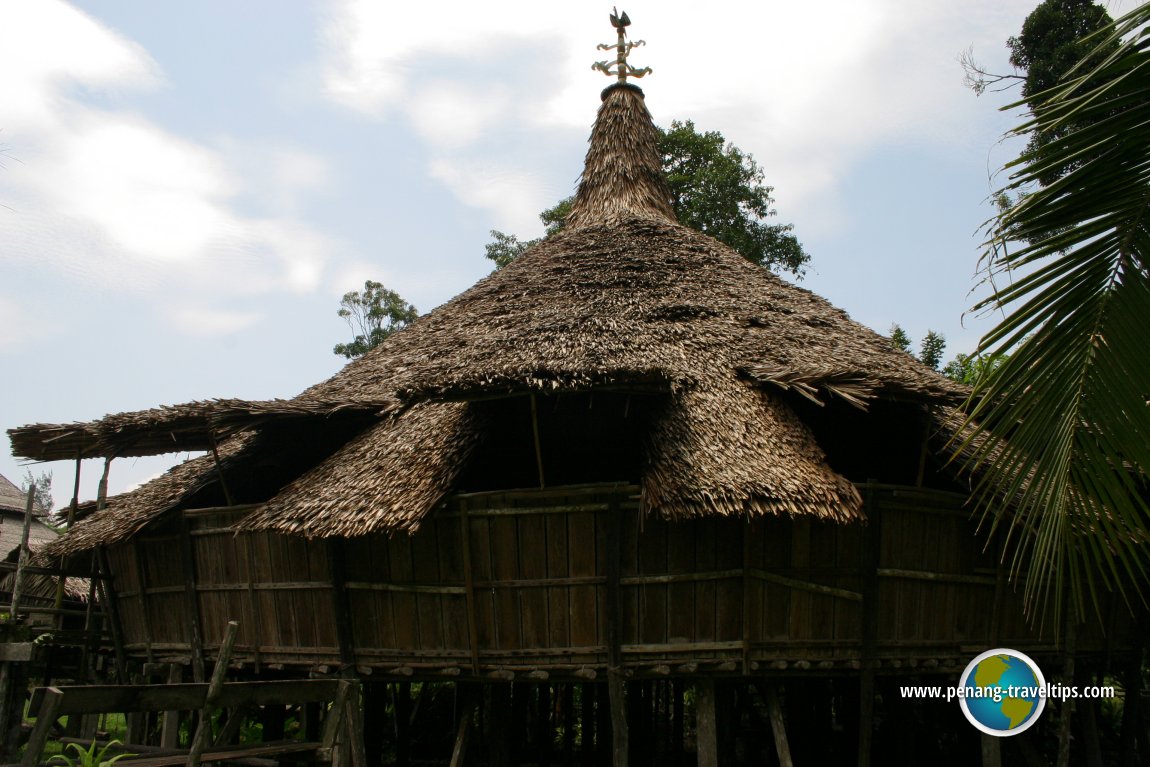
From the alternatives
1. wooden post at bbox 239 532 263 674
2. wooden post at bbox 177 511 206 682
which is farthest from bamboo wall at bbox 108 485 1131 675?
wooden post at bbox 177 511 206 682

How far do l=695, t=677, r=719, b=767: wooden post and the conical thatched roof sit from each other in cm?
194

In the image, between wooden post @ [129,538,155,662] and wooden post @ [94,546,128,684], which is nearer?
wooden post @ [129,538,155,662]

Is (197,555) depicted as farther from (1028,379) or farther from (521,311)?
(1028,379)

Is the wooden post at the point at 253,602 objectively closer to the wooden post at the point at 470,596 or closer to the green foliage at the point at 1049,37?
the wooden post at the point at 470,596

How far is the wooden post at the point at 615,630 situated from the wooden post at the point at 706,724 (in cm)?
77

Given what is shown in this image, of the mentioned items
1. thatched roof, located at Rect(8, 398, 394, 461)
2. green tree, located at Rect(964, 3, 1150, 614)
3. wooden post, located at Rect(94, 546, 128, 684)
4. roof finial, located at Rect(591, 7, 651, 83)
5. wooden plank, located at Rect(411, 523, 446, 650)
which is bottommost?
wooden post, located at Rect(94, 546, 128, 684)

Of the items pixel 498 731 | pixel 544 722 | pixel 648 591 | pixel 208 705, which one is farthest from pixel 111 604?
pixel 648 591

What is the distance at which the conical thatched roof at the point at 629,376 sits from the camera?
26.8 ft

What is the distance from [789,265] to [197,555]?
1730cm

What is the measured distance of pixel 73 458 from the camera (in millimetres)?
10781

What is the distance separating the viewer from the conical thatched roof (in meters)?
8.17

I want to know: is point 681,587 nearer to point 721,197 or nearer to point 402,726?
point 402,726

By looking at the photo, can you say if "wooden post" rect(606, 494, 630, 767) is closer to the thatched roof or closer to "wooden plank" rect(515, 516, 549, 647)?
"wooden plank" rect(515, 516, 549, 647)

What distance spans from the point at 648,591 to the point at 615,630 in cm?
46
